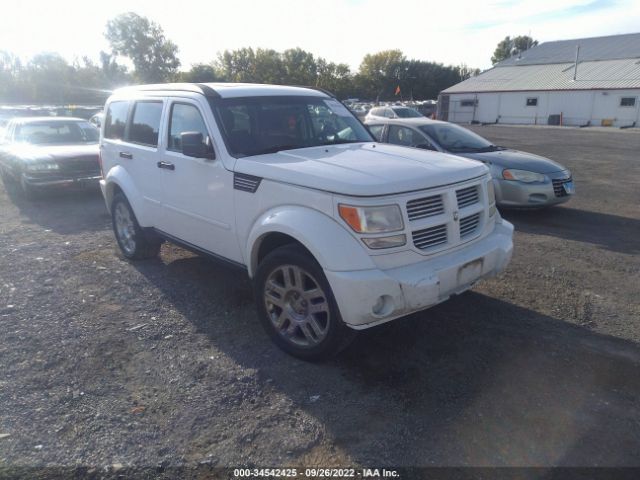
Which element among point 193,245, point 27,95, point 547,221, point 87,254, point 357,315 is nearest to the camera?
point 357,315

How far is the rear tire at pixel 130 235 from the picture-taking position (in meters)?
5.84

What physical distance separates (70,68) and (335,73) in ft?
122

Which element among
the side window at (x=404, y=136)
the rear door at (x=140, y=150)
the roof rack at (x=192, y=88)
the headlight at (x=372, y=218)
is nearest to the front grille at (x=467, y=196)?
the headlight at (x=372, y=218)

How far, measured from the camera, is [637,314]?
A: 442 cm

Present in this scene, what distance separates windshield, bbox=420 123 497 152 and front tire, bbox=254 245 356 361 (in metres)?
5.17

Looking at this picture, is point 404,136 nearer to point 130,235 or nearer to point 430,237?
point 130,235

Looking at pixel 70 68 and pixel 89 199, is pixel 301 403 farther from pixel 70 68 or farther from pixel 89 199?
pixel 70 68

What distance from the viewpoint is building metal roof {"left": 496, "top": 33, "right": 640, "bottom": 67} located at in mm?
41156

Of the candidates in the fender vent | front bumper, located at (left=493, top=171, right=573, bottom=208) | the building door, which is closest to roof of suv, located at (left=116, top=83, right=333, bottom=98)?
the fender vent

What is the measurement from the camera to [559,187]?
25.8 ft

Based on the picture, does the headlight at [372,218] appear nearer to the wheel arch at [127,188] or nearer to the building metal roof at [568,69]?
the wheel arch at [127,188]

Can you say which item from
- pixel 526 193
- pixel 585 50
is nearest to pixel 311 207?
pixel 526 193

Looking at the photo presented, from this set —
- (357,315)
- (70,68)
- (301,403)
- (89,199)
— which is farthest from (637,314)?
(70,68)

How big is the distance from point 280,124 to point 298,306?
187 centimetres
